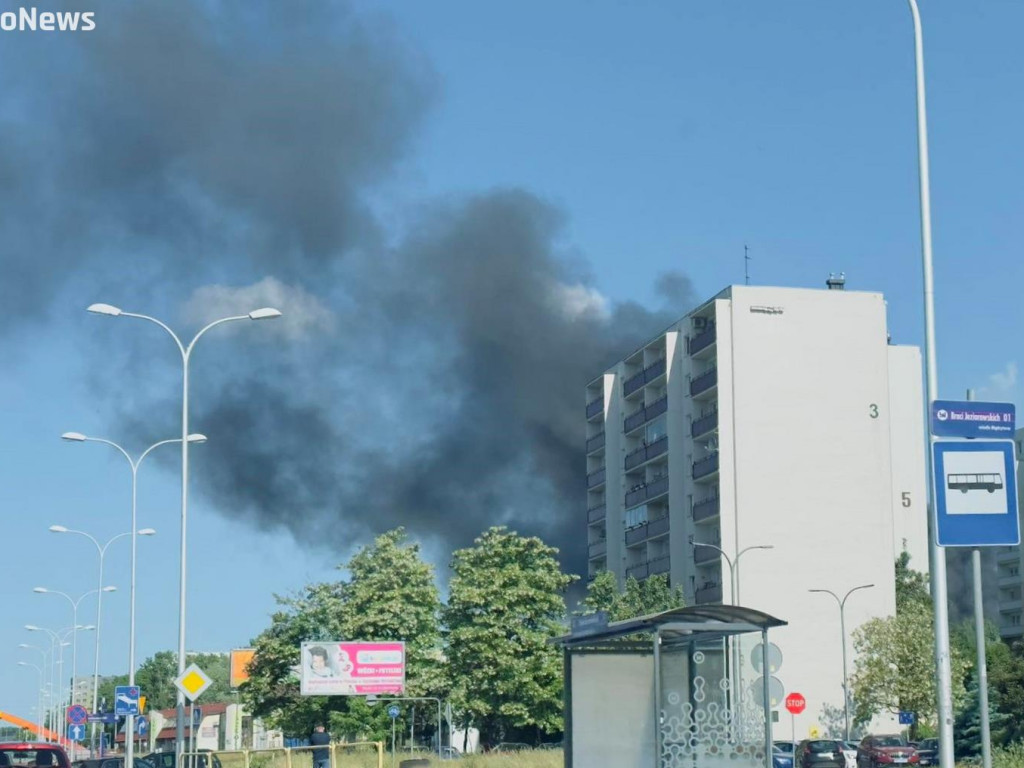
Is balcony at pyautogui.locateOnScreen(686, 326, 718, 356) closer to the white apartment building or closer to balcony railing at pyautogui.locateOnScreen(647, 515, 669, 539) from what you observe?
the white apartment building

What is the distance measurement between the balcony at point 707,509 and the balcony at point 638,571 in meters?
8.05

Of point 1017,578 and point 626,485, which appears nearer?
point 626,485

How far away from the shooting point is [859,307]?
86.6m

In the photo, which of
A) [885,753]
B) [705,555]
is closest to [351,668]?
[705,555]

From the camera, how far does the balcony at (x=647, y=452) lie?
9094cm

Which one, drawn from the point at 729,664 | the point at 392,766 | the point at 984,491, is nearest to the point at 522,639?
the point at 392,766

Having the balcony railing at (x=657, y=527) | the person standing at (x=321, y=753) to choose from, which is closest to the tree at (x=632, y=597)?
the balcony railing at (x=657, y=527)

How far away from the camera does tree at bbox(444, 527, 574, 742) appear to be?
69.6 metres

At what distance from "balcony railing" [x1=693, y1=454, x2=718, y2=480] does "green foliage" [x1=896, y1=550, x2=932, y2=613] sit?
1350 centimetres

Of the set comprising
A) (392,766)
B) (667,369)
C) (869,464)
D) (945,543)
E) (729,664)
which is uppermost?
(667,369)

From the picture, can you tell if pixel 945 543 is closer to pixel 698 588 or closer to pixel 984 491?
pixel 984 491

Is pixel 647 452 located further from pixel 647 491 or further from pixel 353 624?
pixel 353 624

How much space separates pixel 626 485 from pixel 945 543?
83347 mm

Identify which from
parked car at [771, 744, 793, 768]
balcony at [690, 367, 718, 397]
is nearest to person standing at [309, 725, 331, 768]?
parked car at [771, 744, 793, 768]
